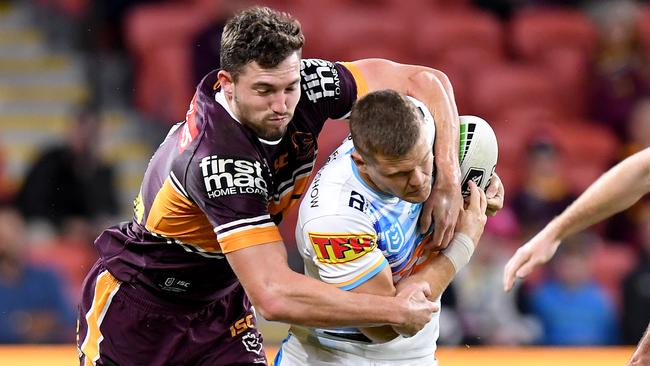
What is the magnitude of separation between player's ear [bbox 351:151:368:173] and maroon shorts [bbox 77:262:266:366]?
837 millimetres

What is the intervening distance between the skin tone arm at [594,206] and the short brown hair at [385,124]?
0.88 meters

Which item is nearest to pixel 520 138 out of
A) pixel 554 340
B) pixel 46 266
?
pixel 554 340

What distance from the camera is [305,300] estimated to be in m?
3.37

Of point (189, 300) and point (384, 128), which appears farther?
point (189, 300)

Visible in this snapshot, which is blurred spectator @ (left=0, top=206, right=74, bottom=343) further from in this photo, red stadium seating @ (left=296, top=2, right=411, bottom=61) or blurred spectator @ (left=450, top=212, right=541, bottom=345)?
red stadium seating @ (left=296, top=2, right=411, bottom=61)

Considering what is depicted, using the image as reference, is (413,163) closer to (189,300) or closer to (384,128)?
(384,128)

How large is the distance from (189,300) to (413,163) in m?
1.05

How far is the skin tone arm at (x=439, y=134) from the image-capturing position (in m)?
3.59

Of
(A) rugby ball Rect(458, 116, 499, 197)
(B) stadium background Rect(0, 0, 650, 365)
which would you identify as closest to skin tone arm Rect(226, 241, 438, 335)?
(A) rugby ball Rect(458, 116, 499, 197)

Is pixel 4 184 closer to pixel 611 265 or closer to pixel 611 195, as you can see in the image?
pixel 611 265

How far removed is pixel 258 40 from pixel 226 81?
0.60 ft

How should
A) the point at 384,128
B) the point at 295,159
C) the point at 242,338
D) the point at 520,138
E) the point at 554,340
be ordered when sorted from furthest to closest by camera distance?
the point at 520,138
the point at 554,340
the point at 242,338
the point at 295,159
the point at 384,128

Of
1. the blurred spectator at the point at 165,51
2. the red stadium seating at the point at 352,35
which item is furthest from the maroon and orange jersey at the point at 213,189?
the red stadium seating at the point at 352,35

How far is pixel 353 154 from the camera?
3518mm
